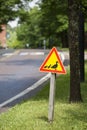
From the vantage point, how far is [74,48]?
13.2 m

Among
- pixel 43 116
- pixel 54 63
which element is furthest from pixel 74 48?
pixel 54 63

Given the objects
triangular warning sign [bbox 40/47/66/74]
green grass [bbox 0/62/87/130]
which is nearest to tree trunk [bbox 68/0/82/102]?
green grass [bbox 0/62/87/130]

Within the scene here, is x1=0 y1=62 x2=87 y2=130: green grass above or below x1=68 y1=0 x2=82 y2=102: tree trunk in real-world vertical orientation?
below

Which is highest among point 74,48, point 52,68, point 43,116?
point 74,48

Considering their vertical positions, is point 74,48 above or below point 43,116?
above

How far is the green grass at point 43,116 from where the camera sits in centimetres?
1020

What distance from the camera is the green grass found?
33.5 ft

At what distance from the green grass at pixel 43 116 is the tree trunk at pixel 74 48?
0.33m

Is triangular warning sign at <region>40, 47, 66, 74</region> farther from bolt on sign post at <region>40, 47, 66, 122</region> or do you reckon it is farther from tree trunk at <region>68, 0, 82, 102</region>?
tree trunk at <region>68, 0, 82, 102</region>

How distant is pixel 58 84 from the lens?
18.7 meters

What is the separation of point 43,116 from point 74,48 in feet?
8.20

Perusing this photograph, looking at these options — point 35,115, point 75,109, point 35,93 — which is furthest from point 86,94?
point 35,115

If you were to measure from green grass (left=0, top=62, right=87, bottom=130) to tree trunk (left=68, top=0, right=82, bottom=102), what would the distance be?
1.10ft

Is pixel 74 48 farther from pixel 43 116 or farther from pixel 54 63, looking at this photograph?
pixel 54 63
